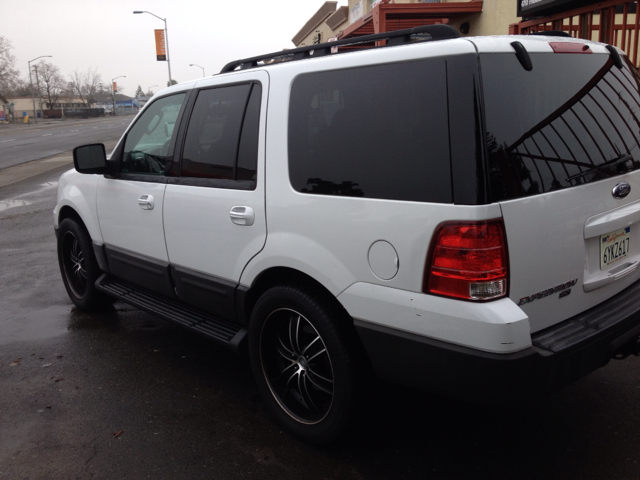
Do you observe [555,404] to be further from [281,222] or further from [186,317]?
[186,317]

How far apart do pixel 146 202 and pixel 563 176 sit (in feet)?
8.90

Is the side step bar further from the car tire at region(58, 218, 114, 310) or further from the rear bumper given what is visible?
the rear bumper

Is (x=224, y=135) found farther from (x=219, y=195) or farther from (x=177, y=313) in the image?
(x=177, y=313)

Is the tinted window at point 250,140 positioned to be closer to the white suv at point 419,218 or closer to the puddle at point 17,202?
the white suv at point 419,218

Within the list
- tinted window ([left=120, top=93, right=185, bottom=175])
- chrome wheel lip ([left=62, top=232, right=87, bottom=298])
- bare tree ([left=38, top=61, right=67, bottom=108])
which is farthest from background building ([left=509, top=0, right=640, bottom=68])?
bare tree ([left=38, top=61, right=67, bottom=108])

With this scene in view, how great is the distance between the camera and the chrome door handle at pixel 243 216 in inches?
123

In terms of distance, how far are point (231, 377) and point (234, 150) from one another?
1.58 meters

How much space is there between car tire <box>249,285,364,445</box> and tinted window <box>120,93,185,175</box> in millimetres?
1492

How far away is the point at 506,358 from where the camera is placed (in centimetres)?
220

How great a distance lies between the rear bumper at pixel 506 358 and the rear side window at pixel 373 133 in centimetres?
63

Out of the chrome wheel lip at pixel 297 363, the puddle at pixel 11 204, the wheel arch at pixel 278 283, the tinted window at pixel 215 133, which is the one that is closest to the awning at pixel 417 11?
the tinted window at pixel 215 133

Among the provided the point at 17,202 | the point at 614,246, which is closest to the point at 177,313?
the point at 614,246

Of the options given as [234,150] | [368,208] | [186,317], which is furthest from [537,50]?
[186,317]

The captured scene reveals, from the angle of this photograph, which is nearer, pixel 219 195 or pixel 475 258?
pixel 475 258
